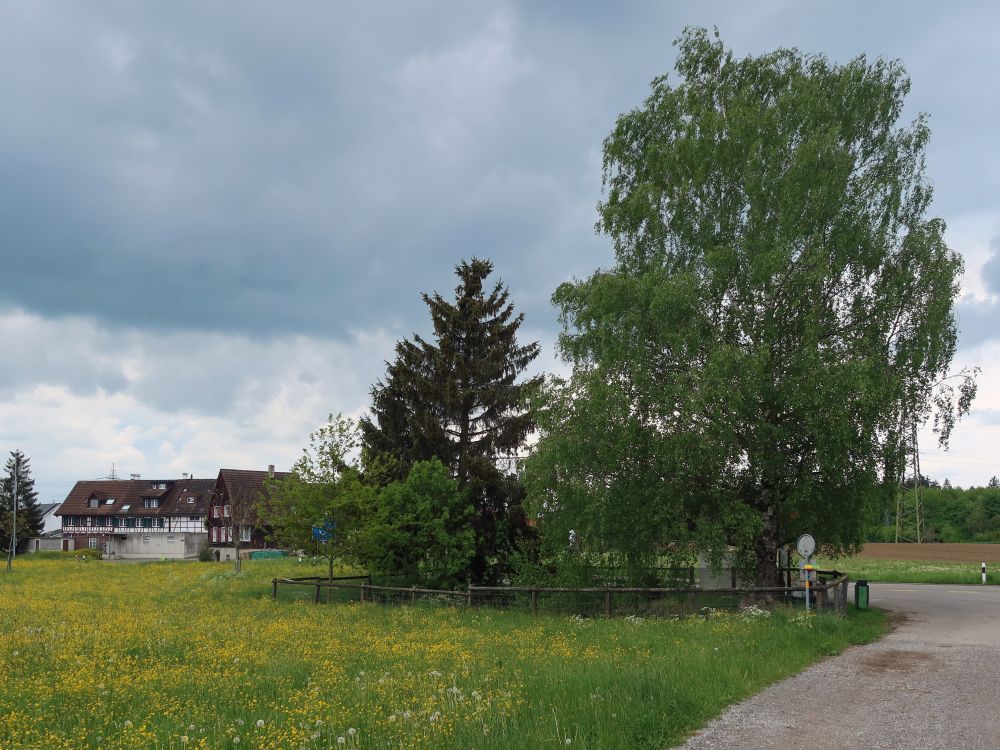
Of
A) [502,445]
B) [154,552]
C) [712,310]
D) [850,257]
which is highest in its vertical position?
[850,257]

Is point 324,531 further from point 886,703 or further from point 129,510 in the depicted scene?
point 129,510

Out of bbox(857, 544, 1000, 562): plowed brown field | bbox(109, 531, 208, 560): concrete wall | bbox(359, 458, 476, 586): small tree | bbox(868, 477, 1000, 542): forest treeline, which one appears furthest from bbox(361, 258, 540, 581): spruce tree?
bbox(868, 477, 1000, 542): forest treeline

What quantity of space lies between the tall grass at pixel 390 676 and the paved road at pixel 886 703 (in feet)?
1.69

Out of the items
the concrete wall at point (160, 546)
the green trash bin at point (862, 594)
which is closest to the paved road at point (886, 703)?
the green trash bin at point (862, 594)

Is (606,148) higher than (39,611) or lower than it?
higher

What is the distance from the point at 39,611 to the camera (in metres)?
25.0

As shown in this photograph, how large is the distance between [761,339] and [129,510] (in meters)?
95.3

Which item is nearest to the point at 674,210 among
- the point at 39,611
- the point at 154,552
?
the point at 39,611

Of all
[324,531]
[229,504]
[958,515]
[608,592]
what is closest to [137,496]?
[229,504]

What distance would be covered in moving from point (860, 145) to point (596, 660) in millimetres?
19918

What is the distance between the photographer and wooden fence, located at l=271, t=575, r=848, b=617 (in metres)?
20.4

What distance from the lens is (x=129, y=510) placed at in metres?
99.6

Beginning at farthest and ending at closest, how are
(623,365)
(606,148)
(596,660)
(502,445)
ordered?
1. (502,445)
2. (606,148)
3. (623,365)
4. (596,660)

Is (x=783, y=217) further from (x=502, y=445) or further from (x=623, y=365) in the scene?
(x=502, y=445)
